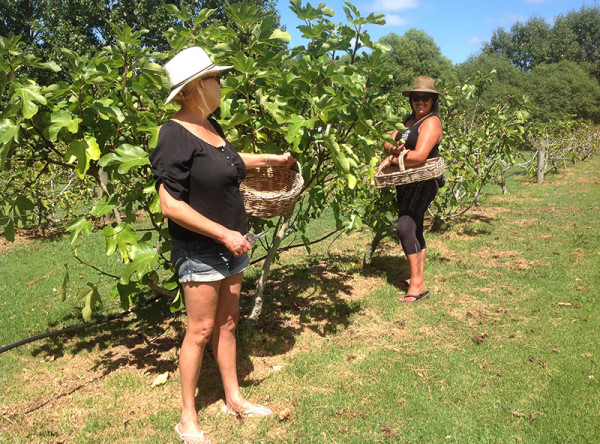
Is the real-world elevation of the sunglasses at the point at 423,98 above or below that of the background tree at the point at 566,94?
below

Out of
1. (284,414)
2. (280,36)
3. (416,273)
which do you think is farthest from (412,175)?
(284,414)

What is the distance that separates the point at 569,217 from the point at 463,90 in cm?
378

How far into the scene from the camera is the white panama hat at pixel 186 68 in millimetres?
2139

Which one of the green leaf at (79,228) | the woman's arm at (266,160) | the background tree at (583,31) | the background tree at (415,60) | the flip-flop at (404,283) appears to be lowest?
the flip-flop at (404,283)

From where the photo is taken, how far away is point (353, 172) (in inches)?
123

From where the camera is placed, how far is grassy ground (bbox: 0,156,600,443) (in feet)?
8.87

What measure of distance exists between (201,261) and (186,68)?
932 mm

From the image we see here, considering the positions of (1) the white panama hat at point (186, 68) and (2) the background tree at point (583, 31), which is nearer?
(1) the white panama hat at point (186, 68)

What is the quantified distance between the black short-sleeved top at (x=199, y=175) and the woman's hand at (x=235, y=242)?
0.12 metres

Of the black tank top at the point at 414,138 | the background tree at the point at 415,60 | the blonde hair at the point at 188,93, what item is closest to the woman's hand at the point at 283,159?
the blonde hair at the point at 188,93

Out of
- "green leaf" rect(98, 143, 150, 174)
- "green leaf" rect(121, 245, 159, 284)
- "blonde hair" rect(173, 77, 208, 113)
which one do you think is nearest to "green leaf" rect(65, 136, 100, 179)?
"green leaf" rect(98, 143, 150, 174)

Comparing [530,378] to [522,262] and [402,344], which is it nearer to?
[402,344]

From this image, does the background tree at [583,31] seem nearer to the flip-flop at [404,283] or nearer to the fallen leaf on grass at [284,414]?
the flip-flop at [404,283]

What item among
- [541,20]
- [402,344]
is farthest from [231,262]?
[541,20]
